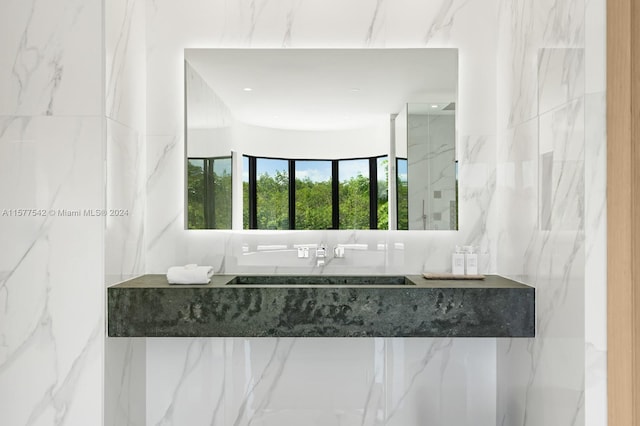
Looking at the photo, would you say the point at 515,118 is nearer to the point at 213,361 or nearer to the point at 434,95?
the point at 434,95

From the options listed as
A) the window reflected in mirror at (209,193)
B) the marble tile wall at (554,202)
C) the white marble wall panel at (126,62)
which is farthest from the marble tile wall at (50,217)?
the marble tile wall at (554,202)

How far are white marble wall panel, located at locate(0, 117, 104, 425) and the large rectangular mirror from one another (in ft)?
1.89

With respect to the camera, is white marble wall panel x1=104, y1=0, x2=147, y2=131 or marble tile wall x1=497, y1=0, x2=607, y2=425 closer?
marble tile wall x1=497, y1=0, x2=607, y2=425

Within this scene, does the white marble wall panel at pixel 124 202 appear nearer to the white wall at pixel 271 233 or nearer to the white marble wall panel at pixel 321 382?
the white wall at pixel 271 233

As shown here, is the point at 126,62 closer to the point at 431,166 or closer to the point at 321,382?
the point at 431,166

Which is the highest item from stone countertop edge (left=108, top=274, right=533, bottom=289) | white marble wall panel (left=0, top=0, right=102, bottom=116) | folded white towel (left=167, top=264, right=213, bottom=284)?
white marble wall panel (left=0, top=0, right=102, bottom=116)

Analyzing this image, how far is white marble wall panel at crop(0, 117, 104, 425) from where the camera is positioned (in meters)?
2.01

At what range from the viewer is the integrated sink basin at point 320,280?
247 centimetres

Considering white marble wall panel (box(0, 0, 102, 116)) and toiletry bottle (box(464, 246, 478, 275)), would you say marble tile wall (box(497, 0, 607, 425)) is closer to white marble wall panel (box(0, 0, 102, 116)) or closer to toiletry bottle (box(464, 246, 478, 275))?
toiletry bottle (box(464, 246, 478, 275))

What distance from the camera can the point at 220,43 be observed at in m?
2.53

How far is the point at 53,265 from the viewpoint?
6.64ft

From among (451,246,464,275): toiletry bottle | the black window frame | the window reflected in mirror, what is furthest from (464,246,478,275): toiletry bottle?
the window reflected in mirror

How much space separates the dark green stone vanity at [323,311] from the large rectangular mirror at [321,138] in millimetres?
545

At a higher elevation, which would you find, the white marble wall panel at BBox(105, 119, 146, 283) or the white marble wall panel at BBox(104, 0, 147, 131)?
the white marble wall panel at BBox(104, 0, 147, 131)
